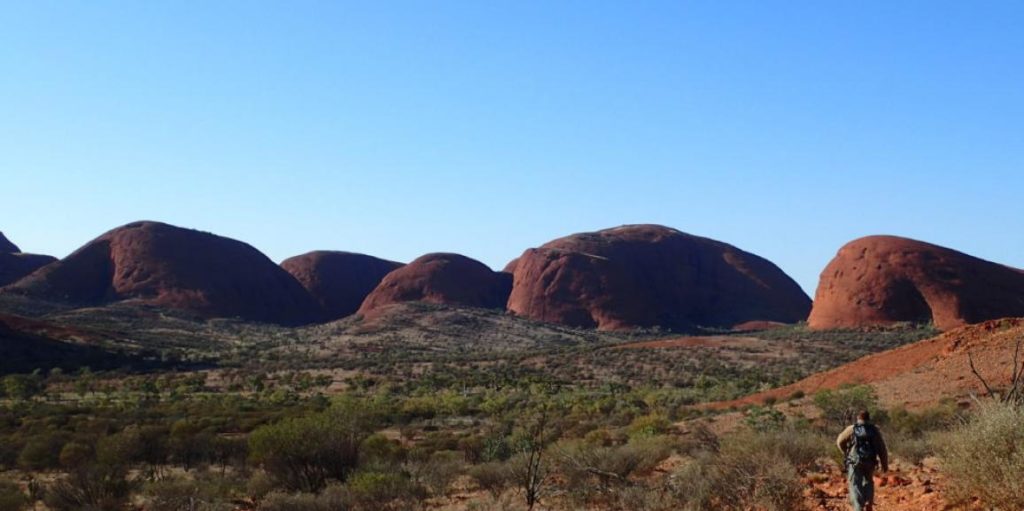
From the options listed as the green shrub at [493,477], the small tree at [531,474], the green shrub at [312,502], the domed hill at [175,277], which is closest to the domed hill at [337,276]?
the domed hill at [175,277]

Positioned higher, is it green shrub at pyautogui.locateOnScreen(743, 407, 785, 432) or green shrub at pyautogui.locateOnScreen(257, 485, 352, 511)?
green shrub at pyautogui.locateOnScreen(743, 407, 785, 432)

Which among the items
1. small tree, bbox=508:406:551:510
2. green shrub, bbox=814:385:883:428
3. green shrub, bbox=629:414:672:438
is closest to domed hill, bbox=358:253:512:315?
green shrub, bbox=629:414:672:438

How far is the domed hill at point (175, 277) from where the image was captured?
81562 millimetres

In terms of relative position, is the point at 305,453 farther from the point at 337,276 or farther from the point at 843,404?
the point at 337,276

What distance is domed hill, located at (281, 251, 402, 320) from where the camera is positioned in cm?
10512

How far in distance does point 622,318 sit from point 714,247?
96.5ft

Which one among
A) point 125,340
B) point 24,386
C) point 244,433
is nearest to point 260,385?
point 24,386

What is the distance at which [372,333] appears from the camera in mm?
67500

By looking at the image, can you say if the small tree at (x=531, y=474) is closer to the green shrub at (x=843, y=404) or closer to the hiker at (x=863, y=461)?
the hiker at (x=863, y=461)

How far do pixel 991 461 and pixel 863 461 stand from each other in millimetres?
1207

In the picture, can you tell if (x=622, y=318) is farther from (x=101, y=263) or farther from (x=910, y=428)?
(x=910, y=428)

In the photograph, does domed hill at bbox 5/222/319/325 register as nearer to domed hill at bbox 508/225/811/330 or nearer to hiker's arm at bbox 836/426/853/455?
domed hill at bbox 508/225/811/330

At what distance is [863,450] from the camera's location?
7980mm

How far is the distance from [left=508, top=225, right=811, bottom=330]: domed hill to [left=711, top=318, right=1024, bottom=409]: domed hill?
5386 cm
